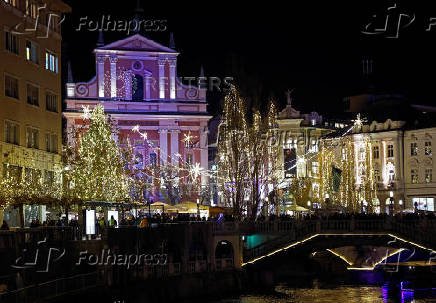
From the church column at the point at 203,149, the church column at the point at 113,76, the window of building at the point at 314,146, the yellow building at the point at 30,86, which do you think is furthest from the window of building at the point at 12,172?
the window of building at the point at 314,146

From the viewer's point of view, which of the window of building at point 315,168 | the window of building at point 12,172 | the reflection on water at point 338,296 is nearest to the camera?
the window of building at point 12,172

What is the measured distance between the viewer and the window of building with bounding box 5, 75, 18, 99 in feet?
192

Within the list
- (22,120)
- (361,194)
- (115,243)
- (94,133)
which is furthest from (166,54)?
(115,243)

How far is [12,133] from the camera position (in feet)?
194

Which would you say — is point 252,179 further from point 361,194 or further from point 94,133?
point 361,194

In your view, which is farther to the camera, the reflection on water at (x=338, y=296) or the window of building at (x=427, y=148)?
the window of building at (x=427, y=148)

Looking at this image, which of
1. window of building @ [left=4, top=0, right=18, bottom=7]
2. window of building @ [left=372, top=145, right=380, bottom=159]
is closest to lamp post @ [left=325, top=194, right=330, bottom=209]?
window of building @ [left=372, top=145, right=380, bottom=159]

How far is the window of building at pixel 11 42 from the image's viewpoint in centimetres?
5822

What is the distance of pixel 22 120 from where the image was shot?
60594 mm

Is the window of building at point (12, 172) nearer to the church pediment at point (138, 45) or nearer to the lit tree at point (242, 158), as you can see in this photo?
the lit tree at point (242, 158)

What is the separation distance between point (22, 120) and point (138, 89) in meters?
40.0

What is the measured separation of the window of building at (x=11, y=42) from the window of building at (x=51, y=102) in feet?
21.1

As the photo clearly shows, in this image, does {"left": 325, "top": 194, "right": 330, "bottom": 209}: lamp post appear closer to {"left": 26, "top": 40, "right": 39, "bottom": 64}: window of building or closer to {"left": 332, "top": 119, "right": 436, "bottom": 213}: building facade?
{"left": 332, "top": 119, "right": 436, "bottom": 213}: building facade

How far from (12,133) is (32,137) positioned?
138 inches
